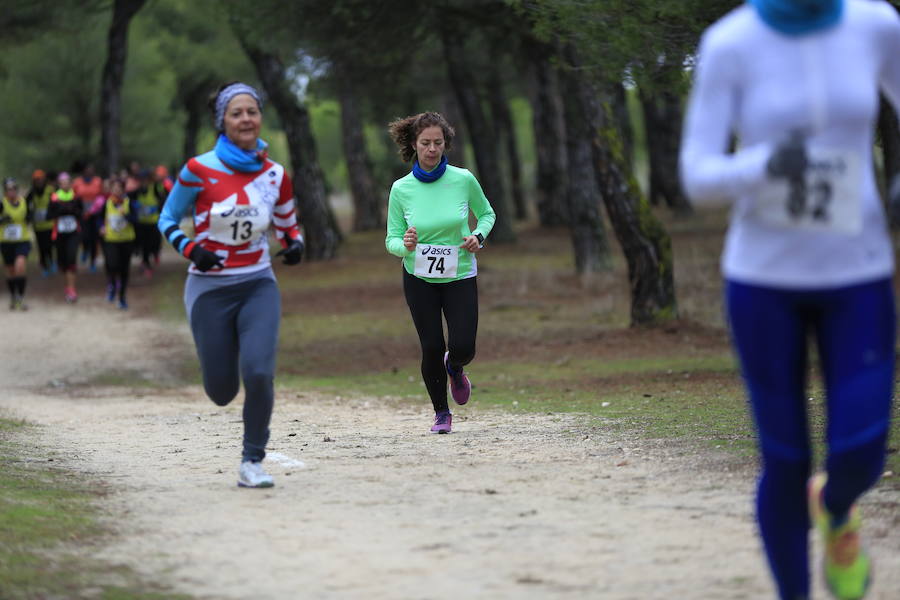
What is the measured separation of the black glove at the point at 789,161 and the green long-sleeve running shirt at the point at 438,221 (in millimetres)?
5115

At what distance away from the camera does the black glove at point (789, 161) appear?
427 cm

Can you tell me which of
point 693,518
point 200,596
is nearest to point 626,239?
point 693,518

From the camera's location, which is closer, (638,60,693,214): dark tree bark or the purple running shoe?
the purple running shoe

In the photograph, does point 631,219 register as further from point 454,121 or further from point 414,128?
point 454,121

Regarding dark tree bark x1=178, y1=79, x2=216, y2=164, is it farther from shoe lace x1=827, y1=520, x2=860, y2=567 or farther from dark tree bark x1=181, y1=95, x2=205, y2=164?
shoe lace x1=827, y1=520, x2=860, y2=567

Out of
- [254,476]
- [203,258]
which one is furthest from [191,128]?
[203,258]

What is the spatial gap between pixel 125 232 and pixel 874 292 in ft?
67.1

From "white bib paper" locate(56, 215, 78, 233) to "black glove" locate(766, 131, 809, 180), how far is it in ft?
69.9

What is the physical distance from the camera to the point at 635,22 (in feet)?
39.2

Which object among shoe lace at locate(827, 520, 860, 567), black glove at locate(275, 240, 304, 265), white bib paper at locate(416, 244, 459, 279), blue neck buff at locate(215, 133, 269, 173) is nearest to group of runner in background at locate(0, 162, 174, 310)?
white bib paper at locate(416, 244, 459, 279)

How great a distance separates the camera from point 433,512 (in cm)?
668

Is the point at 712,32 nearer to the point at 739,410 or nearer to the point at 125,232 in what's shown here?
the point at 739,410

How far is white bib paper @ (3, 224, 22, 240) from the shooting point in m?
22.8

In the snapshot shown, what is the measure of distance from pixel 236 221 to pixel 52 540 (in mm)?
1868
